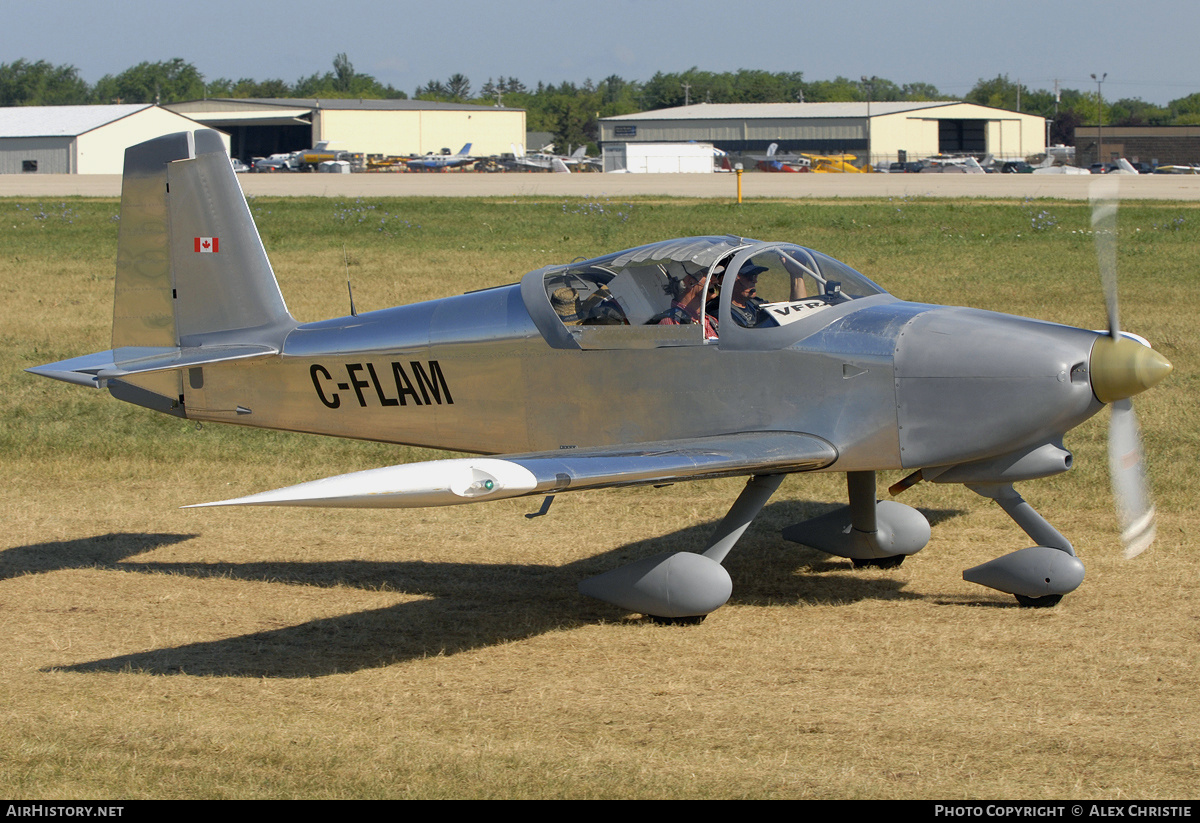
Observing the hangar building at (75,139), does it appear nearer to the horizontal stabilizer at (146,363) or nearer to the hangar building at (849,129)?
the hangar building at (849,129)

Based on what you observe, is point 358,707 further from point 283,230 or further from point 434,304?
point 283,230

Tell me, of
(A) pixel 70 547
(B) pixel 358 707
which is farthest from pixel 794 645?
(A) pixel 70 547

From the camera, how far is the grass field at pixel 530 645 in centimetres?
517

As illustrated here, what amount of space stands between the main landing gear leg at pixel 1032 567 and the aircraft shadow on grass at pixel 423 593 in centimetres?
66

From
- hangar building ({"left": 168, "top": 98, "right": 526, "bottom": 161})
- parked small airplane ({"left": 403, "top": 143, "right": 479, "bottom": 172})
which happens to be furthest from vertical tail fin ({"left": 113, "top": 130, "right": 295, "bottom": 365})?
hangar building ({"left": 168, "top": 98, "right": 526, "bottom": 161})

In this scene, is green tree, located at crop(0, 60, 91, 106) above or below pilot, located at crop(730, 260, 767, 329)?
above

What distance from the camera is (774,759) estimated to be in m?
5.21

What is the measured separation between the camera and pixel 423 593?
812 centimetres

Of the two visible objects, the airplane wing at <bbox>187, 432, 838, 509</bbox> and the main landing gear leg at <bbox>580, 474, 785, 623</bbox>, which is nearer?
the airplane wing at <bbox>187, 432, 838, 509</bbox>

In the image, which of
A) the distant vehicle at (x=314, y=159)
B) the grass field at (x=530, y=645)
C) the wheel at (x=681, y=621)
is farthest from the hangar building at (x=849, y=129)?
the wheel at (x=681, y=621)

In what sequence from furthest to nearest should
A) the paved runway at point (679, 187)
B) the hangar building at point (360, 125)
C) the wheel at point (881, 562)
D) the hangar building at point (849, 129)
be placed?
the hangar building at point (849, 129)
the hangar building at point (360, 125)
the paved runway at point (679, 187)
the wheel at point (881, 562)

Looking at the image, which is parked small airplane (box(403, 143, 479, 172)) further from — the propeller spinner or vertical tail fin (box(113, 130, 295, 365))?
the propeller spinner

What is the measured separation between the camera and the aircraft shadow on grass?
22.5 feet

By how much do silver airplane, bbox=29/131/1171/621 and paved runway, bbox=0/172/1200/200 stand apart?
28253mm
